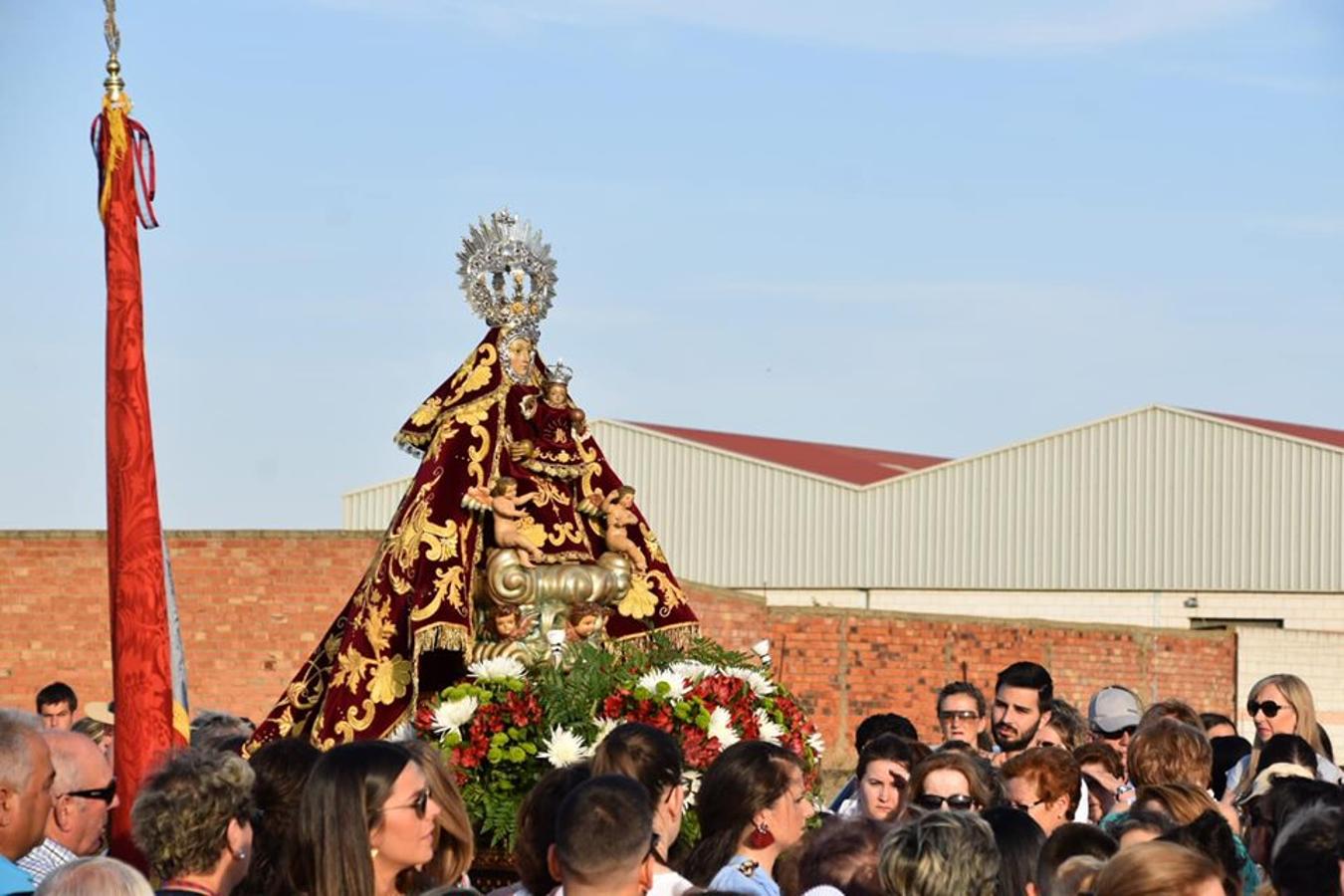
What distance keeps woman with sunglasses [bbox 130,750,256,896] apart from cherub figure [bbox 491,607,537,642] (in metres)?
4.61

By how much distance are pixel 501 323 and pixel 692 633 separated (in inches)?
65.6

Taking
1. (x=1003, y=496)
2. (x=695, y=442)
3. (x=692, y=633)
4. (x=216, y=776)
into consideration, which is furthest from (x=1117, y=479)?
(x=216, y=776)

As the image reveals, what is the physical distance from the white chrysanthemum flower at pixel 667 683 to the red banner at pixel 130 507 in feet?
5.87

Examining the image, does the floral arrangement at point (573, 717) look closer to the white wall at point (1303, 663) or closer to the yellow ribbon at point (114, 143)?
the yellow ribbon at point (114, 143)

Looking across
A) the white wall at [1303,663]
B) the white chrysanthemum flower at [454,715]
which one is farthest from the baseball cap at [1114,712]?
the white wall at [1303,663]

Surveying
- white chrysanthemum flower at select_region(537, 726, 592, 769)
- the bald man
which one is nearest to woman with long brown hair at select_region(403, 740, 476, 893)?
the bald man

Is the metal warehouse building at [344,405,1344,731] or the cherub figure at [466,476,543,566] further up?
the metal warehouse building at [344,405,1344,731]

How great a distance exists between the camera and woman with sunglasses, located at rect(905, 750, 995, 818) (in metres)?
7.19

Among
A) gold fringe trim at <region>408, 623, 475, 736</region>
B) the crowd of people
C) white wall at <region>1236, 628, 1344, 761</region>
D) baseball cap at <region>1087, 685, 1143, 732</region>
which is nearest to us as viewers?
the crowd of people

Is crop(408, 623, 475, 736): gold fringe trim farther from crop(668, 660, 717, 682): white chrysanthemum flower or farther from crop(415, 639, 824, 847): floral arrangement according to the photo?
crop(668, 660, 717, 682): white chrysanthemum flower

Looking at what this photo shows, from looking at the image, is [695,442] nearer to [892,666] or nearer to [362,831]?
[892,666]

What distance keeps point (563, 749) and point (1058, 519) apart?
98.4 feet

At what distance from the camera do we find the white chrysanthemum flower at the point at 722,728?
29.3 ft

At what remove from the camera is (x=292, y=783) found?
243 inches
